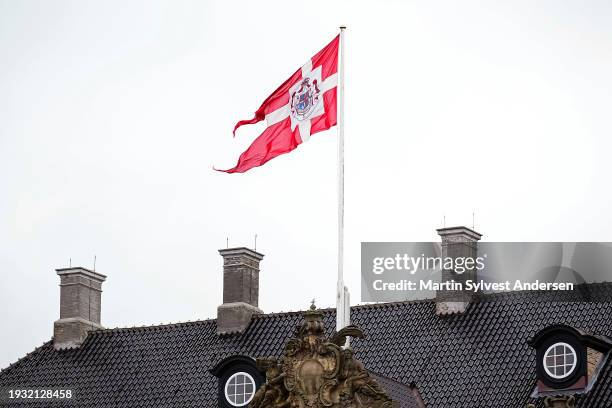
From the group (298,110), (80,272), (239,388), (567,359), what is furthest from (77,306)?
(298,110)

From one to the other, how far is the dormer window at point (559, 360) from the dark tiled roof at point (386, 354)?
0.87 meters

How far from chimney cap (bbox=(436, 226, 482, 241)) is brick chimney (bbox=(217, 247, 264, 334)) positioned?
6.67 metres

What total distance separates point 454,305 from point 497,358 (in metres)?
3.05

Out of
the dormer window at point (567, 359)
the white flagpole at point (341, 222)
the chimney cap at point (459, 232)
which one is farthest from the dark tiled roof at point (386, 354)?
the white flagpole at point (341, 222)

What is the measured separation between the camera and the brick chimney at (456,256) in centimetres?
4831

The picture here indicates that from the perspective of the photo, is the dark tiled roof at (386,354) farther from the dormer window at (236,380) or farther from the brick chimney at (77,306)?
the dormer window at (236,380)

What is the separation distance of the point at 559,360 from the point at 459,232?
684 centimetres

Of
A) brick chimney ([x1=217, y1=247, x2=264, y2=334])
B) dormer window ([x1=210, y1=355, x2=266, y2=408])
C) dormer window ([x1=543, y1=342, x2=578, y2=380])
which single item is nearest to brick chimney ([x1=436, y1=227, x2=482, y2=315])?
dormer window ([x1=543, y1=342, x2=578, y2=380])

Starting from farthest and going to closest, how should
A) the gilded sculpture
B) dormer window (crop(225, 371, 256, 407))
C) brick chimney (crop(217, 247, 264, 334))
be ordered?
brick chimney (crop(217, 247, 264, 334))
dormer window (crop(225, 371, 256, 407))
the gilded sculpture

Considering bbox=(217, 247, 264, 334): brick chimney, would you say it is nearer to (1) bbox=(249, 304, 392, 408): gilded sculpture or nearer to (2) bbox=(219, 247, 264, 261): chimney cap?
(2) bbox=(219, 247, 264, 261): chimney cap

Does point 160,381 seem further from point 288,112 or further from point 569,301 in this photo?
point 288,112

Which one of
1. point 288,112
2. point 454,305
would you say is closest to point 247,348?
point 454,305

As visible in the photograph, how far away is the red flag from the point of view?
3478 centimetres

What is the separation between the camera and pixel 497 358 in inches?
1797
